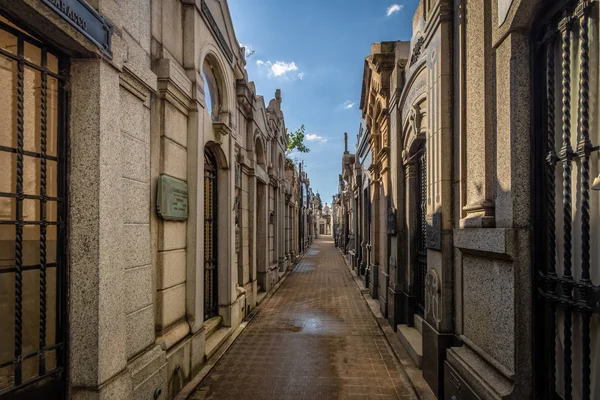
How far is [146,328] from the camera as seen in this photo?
3.76m

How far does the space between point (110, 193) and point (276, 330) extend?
5057 millimetres

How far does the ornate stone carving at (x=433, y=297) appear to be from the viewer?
14.3 feet

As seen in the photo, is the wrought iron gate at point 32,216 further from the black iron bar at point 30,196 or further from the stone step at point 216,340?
the stone step at point 216,340

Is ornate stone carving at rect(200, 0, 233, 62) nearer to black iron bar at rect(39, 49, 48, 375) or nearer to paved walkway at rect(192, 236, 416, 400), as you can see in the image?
black iron bar at rect(39, 49, 48, 375)

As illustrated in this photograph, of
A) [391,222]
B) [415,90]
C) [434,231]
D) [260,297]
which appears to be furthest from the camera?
[260,297]

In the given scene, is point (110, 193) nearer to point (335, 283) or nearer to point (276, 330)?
point (276, 330)

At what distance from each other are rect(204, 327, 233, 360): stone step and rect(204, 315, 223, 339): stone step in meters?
0.07

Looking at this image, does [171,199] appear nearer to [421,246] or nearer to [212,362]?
[212,362]

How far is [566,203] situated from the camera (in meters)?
2.58

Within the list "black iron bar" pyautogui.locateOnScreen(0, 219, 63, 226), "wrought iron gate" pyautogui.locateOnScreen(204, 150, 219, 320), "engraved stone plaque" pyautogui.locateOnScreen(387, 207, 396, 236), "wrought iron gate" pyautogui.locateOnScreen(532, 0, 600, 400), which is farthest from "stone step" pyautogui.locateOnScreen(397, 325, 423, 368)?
"black iron bar" pyautogui.locateOnScreen(0, 219, 63, 226)

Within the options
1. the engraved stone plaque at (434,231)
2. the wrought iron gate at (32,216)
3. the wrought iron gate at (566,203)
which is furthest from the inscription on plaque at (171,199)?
the wrought iron gate at (566,203)

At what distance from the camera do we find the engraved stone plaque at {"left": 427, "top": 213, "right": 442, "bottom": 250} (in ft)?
14.2

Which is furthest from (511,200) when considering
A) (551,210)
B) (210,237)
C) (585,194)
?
(210,237)

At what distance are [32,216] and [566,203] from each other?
4509mm
